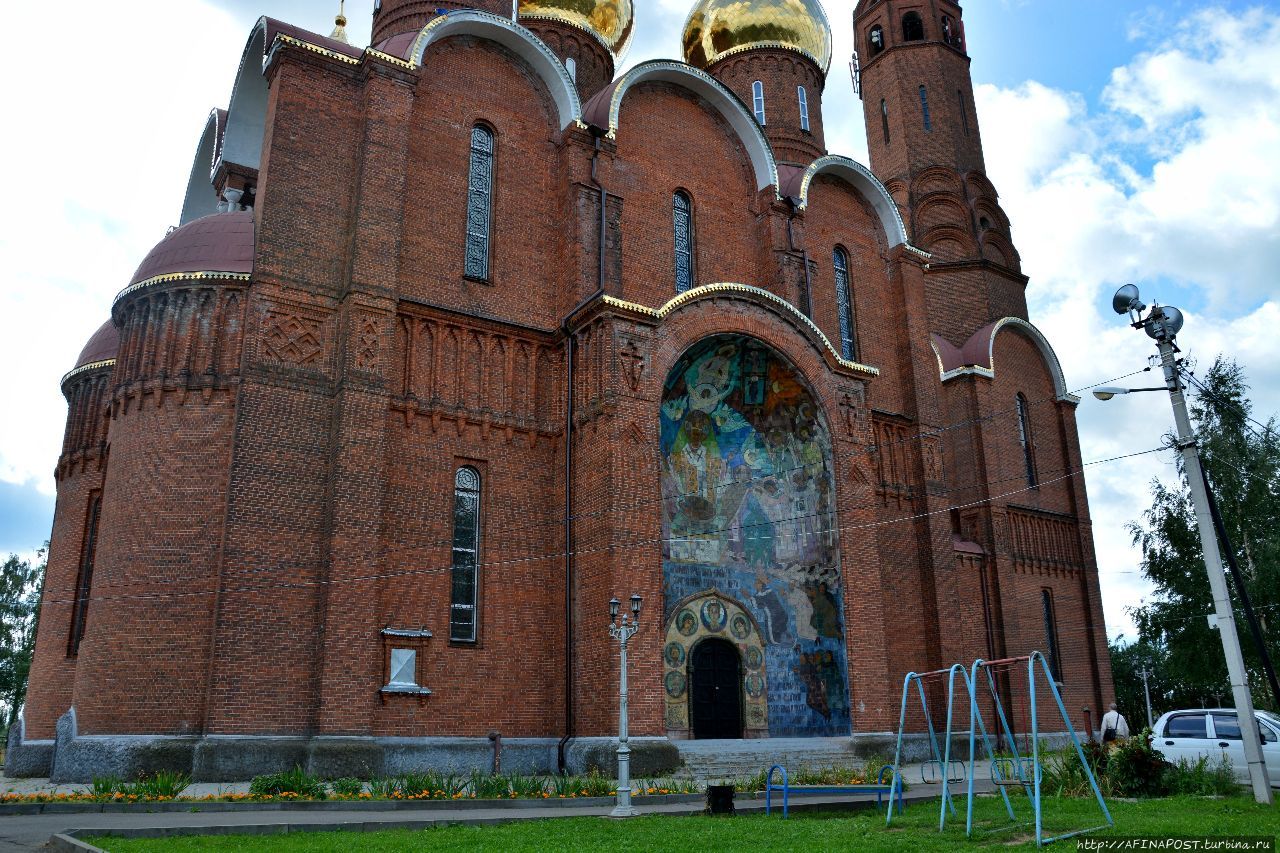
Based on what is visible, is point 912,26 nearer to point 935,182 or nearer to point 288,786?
point 935,182

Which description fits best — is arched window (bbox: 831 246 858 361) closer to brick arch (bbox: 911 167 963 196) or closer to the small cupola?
the small cupola

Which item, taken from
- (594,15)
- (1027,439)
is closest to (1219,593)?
(1027,439)

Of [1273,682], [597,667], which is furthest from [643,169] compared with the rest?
[1273,682]

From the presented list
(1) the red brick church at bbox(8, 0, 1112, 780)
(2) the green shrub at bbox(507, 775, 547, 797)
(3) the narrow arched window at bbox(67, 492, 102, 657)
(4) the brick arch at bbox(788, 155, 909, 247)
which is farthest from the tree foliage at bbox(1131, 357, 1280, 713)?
(3) the narrow arched window at bbox(67, 492, 102, 657)

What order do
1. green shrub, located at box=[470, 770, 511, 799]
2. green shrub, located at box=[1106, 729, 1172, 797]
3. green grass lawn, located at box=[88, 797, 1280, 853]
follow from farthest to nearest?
green shrub, located at box=[470, 770, 511, 799] → green shrub, located at box=[1106, 729, 1172, 797] → green grass lawn, located at box=[88, 797, 1280, 853]

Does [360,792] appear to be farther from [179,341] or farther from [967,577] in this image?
[967,577]

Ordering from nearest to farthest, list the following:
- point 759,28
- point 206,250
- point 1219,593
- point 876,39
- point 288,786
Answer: point 1219,593
point 288,786
point 206,250
point 759,28
point 876,39

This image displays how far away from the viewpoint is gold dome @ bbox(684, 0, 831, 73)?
90.8ft

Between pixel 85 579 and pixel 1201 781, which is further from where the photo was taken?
pixel 85 579

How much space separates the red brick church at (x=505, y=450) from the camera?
554 inches

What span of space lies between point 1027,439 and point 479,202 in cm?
1502

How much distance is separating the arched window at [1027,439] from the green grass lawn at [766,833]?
49.3 ft

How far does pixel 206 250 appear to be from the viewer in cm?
1529

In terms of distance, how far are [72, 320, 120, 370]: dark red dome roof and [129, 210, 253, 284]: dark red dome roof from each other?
5.12 metres
